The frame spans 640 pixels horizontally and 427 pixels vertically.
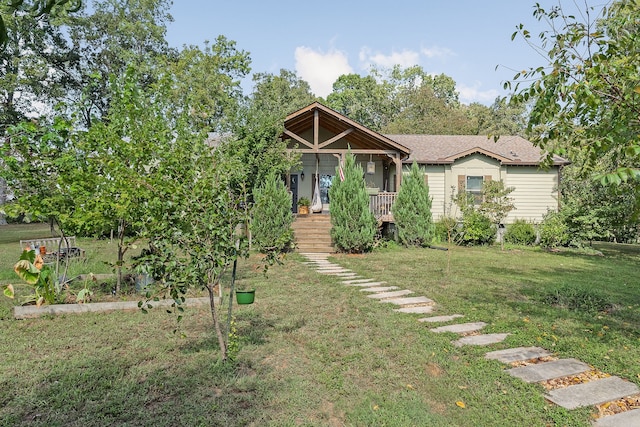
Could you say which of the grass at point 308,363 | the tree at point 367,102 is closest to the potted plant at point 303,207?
the grass at point 308,363

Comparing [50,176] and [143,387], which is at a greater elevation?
[50,176]

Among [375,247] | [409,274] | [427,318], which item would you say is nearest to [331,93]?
[375,247]

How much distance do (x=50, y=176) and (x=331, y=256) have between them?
314 inches

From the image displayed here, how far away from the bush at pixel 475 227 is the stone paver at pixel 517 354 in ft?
37.4

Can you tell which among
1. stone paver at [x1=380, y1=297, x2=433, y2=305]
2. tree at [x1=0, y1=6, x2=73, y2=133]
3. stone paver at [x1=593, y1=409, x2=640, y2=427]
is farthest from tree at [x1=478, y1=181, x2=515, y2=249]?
tree at [x1=0, y1=6, x2=73, y2=133]

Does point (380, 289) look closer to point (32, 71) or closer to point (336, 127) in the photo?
point (336, 127)

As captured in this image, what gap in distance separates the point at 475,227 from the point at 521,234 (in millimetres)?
2459

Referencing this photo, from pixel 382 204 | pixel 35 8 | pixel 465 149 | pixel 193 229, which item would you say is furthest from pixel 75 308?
pixel 465 149

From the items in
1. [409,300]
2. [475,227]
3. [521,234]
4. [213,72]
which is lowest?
[409,300]

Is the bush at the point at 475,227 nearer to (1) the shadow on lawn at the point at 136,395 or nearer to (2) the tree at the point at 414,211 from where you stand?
(2) the tree at the point at 414,211

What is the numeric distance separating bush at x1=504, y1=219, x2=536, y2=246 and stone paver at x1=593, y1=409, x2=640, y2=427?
47.5 ft

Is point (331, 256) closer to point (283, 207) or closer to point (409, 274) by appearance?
point (283, 207)

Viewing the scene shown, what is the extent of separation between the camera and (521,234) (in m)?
16.3

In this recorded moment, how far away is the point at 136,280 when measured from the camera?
6871 millimetres
